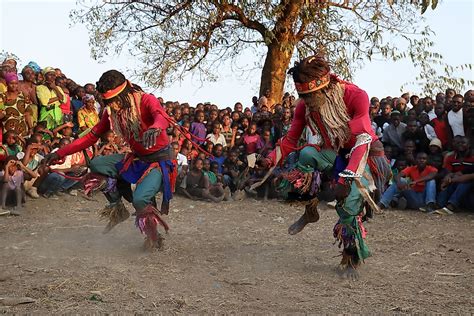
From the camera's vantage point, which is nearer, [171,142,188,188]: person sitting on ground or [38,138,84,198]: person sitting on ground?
[38,138,84,198]: person sitting on ground

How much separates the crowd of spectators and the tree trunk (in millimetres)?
2715

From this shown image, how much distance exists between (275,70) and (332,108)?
984cm

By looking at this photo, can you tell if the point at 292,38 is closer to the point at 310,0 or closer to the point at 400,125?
the point at 310,0

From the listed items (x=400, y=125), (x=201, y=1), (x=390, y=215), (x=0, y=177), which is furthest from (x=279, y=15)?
(x=0, y=177)

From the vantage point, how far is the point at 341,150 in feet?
18.6

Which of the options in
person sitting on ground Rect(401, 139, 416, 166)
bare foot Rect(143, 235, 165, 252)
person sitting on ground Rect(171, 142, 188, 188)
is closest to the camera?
bare foot Rect(143, 235, 165, 252)

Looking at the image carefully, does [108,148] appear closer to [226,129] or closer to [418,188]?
[226,129]

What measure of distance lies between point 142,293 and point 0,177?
4.96 metres

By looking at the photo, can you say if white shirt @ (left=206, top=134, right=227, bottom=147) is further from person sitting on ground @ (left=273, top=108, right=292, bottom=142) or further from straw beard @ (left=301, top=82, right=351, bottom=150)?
straw beard @ (left=301, top=82, right=351, bottom=150)

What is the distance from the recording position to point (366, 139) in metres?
5.28

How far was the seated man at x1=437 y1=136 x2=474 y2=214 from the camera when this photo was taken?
31.6 ft

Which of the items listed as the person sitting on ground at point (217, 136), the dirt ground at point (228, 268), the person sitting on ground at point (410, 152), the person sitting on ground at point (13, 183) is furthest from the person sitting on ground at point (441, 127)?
the person sitting on ground at point (13, 183)

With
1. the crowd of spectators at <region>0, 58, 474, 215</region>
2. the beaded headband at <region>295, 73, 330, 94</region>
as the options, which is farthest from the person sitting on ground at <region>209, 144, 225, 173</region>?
the beaded headband at <region>295, 73, 330, 94</region>

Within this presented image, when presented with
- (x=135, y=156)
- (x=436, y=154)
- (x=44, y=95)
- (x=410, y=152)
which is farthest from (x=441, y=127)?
(x=44, y=95)
